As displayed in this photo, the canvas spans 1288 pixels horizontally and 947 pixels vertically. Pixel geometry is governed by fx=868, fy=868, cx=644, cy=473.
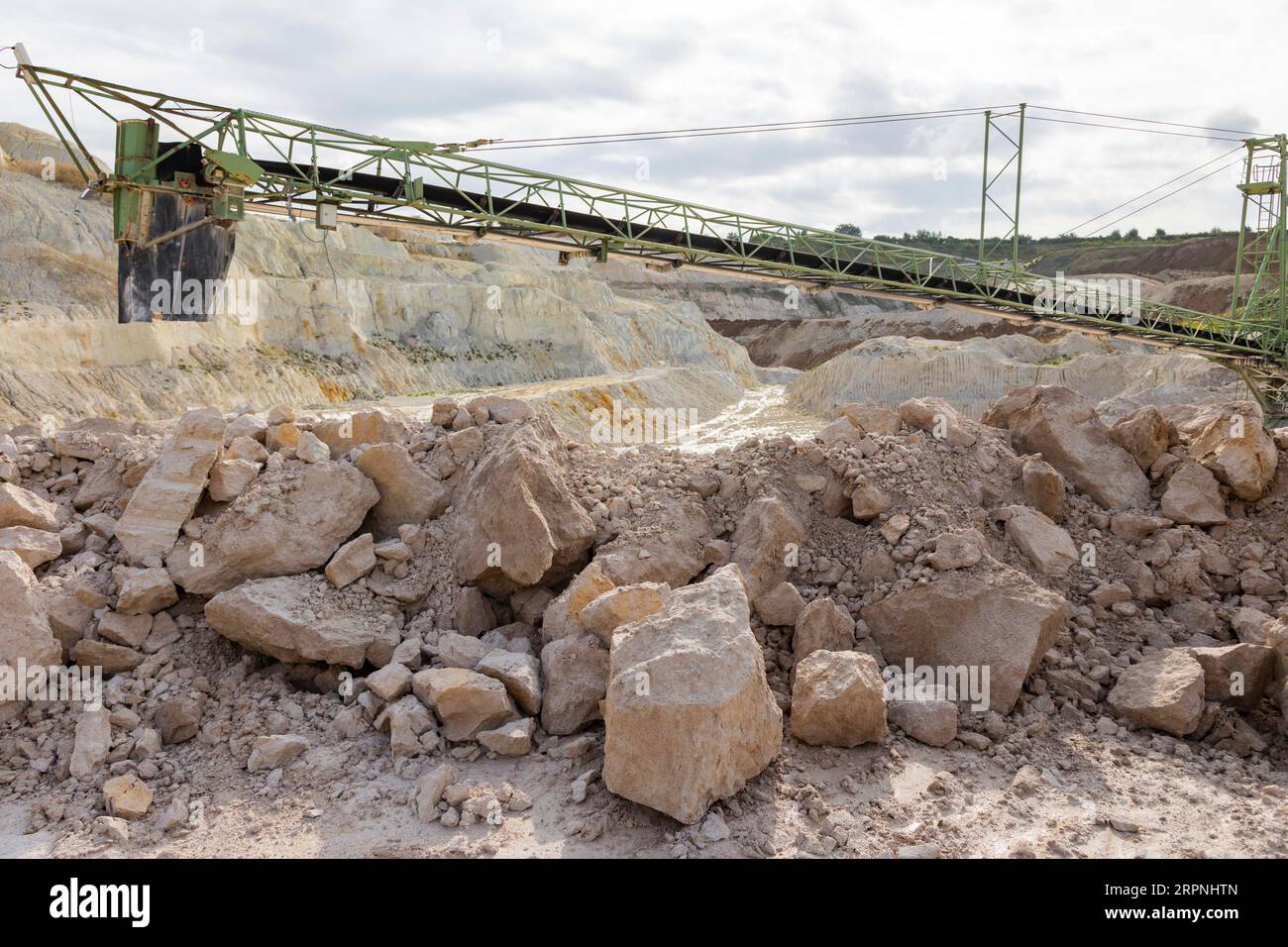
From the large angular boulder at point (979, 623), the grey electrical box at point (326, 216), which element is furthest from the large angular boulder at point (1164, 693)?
the grey electrical box at point (326, 216)

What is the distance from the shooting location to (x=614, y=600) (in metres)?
6.44

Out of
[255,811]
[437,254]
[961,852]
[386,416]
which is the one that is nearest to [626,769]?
[961,852]

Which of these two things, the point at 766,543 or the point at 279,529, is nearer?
the point at 279,529

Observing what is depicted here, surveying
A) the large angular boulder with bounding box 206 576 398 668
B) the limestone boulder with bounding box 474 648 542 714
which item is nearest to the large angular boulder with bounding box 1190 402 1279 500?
the limestone boulder with bounding box 474 648 542 714

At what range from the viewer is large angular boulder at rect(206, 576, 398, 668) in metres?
6.54

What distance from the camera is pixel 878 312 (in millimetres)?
68000

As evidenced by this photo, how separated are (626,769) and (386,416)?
4506 millimetres

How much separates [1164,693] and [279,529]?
22.5ft

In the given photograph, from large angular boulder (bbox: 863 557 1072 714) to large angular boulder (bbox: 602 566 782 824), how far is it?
163 centimetres

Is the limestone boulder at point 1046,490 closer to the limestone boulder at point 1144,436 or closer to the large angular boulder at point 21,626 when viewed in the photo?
the limestone boulder at point 1144,436

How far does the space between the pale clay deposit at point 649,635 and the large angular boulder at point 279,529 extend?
0.03 meters

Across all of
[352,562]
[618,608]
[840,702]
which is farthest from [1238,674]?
[352,562]

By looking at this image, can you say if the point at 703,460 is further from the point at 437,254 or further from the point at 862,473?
the point at 437,254

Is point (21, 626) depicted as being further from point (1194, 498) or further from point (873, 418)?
point (1194, 498)
